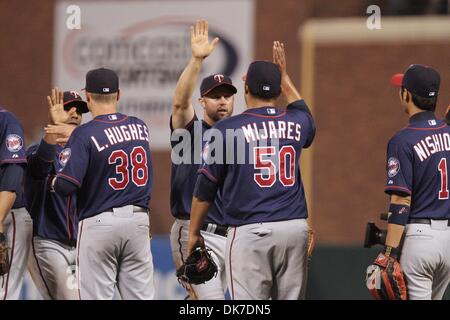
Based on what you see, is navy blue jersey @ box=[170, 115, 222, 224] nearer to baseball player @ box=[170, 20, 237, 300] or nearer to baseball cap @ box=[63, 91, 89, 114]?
baseball player @ box=[170, 20, 237, 300]

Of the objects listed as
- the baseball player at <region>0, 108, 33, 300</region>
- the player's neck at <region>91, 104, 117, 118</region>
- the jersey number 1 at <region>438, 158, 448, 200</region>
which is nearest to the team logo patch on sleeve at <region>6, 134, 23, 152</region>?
the baseball player at <region>0, 108, 33, 300</region>

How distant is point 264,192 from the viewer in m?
7.65

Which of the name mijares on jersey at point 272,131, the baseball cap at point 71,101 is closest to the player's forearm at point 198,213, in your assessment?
the name mijares on jersey at point 272,131

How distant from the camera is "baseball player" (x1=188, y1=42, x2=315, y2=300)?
7598mm

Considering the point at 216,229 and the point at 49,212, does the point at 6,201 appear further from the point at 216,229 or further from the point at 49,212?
the point at 216,229

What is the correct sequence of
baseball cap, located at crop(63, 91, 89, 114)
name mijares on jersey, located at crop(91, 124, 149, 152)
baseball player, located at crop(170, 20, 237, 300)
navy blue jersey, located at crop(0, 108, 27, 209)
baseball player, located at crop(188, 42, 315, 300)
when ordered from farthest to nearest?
baseball cap, located at crop(63, 91, 89, 114) < baseball player, located at crop(170, 20, 237, 300) < navy blue jersey, located at crop(0, 108, 27, 209) < name mijares on jersey, located at crop(91, 124, 149, 152) < baseball player, located at crop(188, 42, 315, 300)

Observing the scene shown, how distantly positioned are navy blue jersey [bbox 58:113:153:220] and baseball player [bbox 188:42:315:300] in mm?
947

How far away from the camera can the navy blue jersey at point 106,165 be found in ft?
27.4

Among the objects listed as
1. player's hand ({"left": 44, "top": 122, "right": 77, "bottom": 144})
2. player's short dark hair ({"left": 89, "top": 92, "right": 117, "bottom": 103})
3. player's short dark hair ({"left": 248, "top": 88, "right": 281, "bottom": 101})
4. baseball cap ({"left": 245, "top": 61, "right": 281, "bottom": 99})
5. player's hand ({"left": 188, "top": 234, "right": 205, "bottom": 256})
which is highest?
baseball cap ({"left": 245, "top": 61, "right": 281, "bottom": 99})

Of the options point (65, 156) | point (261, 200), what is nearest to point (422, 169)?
point (261, 200)

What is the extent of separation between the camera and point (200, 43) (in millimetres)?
8273

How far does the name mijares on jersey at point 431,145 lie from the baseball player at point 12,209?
3.44 meters

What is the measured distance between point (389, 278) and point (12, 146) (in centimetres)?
346
